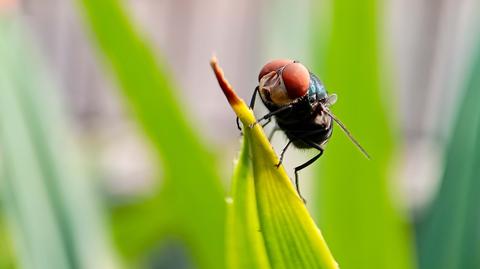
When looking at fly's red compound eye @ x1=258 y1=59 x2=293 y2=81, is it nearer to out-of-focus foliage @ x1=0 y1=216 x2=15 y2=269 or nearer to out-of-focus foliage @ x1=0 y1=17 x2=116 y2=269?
out-of-focus foliage @ x1=0 y1=17 x2=116 y2=269

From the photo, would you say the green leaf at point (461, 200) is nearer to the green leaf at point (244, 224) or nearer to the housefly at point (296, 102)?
the housefly at point (296, 102)

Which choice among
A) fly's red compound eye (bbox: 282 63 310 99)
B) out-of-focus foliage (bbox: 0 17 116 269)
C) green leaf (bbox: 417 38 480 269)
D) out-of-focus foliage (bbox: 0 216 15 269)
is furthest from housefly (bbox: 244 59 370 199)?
out-of-focus foliage (bbox: 0 216 15 269)

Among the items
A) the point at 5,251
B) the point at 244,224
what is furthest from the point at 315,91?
the point at 5,251

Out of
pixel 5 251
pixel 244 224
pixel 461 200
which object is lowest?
pixel 5 251

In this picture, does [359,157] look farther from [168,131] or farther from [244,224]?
[244,224]

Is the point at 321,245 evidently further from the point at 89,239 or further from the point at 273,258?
the point at 89,239

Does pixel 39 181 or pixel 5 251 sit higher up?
pixel 39 181

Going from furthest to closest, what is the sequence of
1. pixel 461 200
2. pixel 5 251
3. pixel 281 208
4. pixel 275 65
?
pixel 5 251
pixel 461 200
pixel 275 65
pixel 281 208
